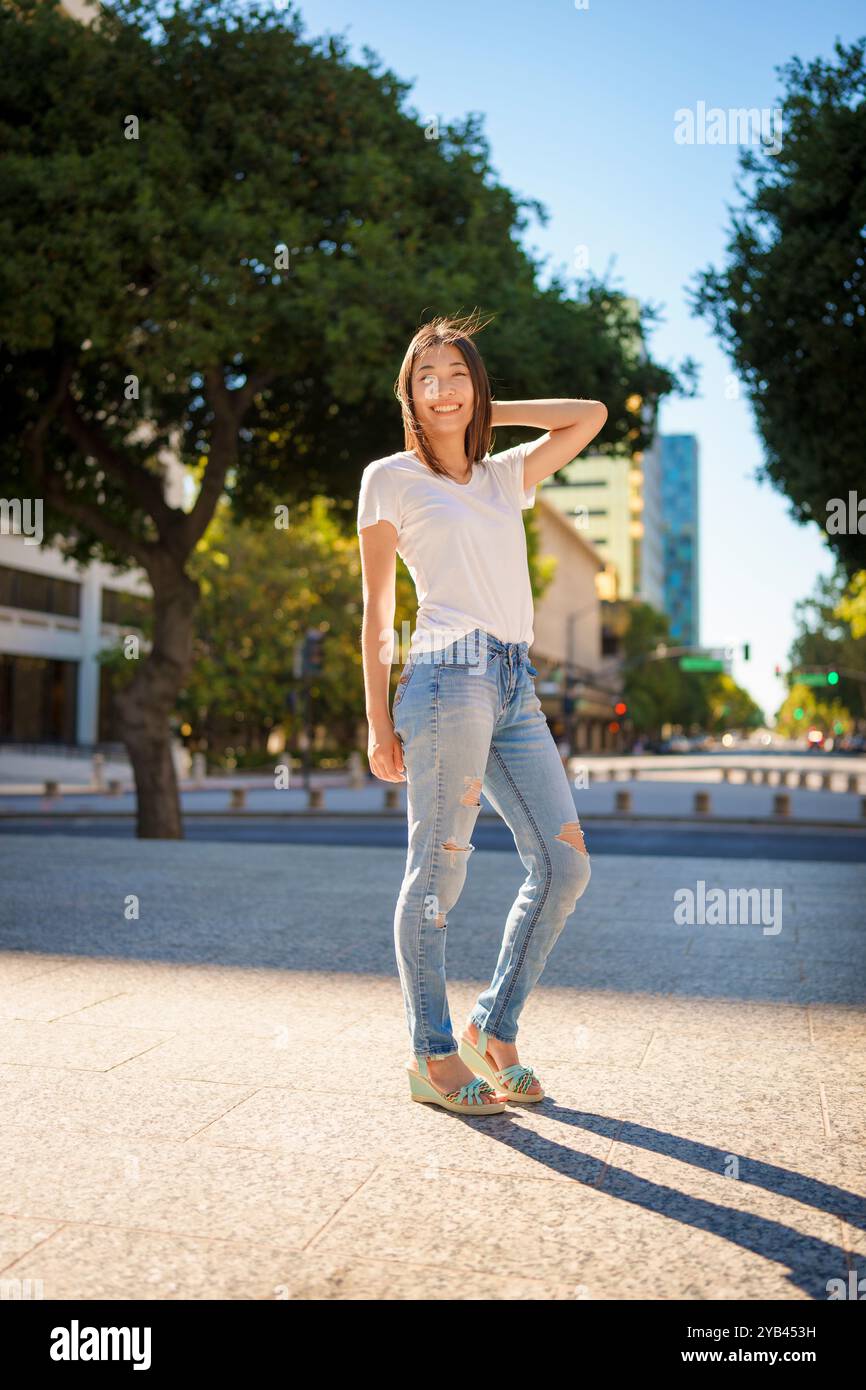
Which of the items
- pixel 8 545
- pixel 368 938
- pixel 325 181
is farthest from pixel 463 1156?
Result: pixel 8 545

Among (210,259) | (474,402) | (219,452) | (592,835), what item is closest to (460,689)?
(474,402)

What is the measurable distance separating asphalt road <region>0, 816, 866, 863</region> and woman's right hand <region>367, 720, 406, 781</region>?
1252 centimetres

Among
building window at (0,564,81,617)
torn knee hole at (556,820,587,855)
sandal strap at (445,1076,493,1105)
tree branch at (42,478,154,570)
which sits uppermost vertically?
building window at (0,564,81,617)

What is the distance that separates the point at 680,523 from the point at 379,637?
198545 millimetres

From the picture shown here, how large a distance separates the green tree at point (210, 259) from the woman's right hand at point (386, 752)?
8.61 metres

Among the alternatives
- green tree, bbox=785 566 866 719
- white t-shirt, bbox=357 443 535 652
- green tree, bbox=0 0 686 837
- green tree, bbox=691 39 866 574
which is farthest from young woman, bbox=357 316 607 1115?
green tree, bbox=785 566 866 719

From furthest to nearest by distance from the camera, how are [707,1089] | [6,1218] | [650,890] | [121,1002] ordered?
[650,890] < [121,1002] < [707,1089] < [6,1218]

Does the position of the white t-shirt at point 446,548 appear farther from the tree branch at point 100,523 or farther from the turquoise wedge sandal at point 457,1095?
the tree branch at point 100,523

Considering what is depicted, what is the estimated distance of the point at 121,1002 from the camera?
4.48 metres

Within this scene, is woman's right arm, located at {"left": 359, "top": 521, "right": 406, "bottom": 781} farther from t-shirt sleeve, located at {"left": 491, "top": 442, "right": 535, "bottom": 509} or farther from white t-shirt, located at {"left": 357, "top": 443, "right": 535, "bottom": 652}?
t-shirt sleeve, located at {"left": 491, "top": 442, "right": 535, "bottom": 509}

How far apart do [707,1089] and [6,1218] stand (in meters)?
1.93

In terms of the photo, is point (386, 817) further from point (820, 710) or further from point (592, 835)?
point (820, 710)

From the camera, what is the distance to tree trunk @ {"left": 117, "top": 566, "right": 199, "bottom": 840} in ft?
49.2
